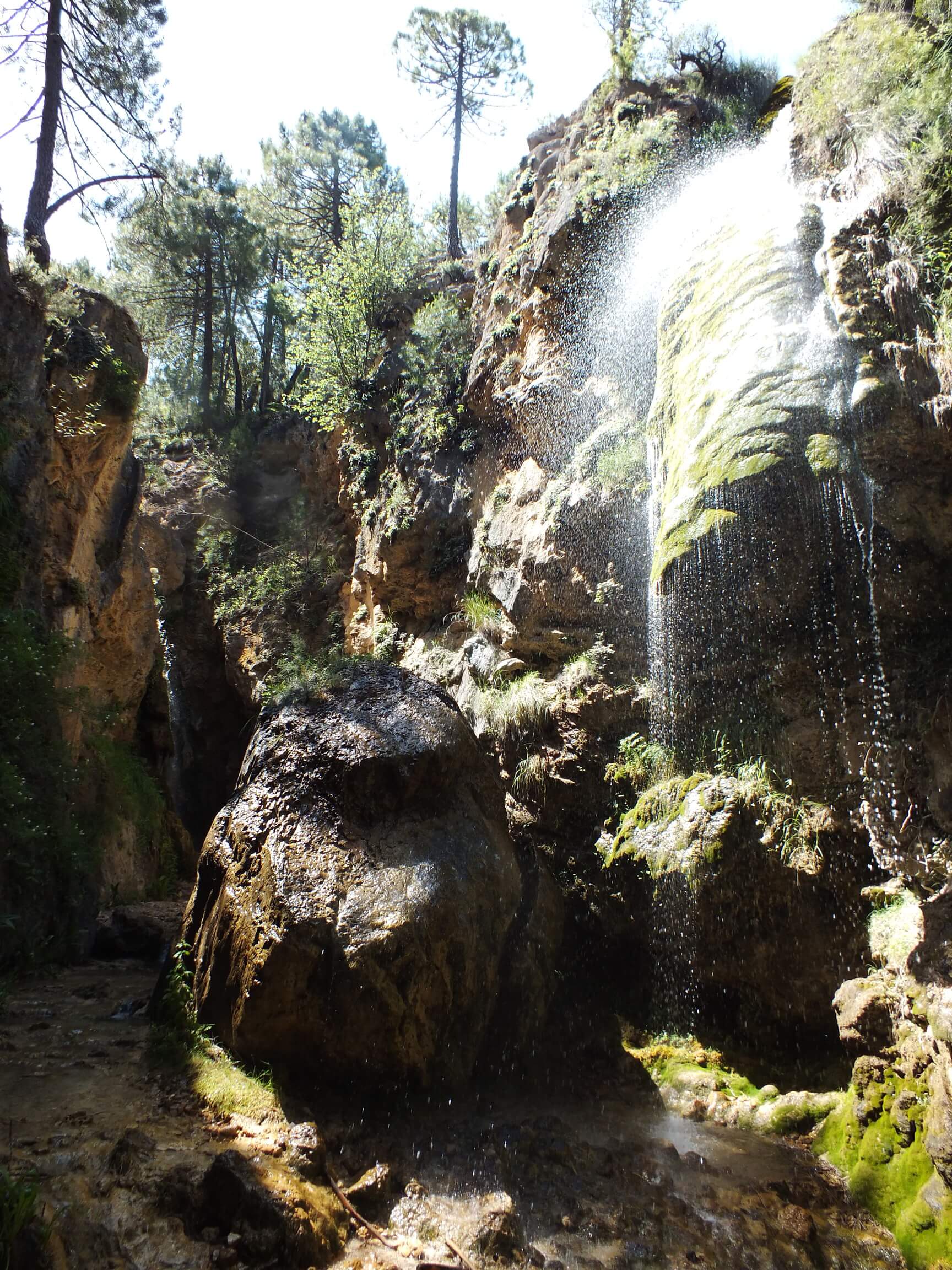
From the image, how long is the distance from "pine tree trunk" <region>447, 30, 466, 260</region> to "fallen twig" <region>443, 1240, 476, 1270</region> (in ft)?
69.2

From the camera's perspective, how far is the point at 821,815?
6.51m

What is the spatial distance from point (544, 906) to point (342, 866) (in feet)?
7.89

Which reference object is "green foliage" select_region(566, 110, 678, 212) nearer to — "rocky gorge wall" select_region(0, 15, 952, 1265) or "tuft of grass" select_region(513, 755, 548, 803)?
"rocky gorge wall" select_region(0, 15, 952, 1265)

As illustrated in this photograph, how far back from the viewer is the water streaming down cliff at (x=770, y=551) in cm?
658

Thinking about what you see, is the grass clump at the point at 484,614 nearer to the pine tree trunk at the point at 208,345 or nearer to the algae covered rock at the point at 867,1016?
the algae covered rock at the point at 867,1016

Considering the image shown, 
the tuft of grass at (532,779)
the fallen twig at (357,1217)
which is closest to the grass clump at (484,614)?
the tuft of grass at (532,779)

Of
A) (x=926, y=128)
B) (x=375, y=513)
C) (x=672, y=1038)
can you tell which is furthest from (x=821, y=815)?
(x=375, y=513)

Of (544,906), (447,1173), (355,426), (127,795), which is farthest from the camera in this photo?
(355,426)

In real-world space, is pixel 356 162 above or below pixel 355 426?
above

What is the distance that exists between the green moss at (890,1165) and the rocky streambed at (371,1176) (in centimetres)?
14

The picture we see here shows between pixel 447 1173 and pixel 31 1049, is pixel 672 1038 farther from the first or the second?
pixel 31 1049

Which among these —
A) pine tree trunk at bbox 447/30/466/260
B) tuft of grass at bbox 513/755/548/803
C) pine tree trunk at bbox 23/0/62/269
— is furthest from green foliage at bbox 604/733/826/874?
pine tree trunk at bbox 447/30/466/260

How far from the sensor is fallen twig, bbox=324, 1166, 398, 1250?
13.4 ft

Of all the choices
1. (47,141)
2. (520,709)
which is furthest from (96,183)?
(520,709)
